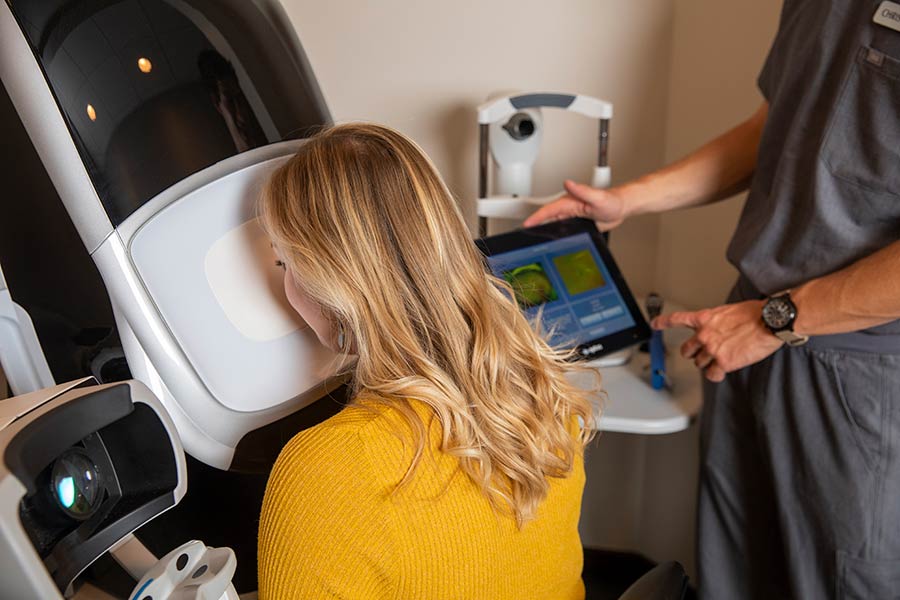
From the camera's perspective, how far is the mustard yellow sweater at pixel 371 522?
2.44 ft

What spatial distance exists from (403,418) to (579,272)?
68cm

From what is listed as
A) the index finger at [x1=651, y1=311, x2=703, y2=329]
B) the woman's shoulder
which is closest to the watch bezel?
the index finger at [x1=651, y1=311, x2=703, y2=329]

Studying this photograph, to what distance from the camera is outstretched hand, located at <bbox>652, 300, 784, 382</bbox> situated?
113cm

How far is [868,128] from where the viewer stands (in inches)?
38.9

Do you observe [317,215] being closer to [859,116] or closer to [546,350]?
[546,350]

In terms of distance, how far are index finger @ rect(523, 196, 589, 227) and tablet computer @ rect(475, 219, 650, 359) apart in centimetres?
3

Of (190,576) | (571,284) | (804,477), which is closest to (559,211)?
(571,284)

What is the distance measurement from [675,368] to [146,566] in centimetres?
103

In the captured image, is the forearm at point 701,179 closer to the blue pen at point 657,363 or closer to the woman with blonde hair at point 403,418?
the blue pen at point 657,363

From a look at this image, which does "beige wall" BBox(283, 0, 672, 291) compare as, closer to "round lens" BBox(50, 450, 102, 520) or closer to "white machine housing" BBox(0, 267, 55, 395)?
"white machine housing" BBox(0, 267, 55, 395)

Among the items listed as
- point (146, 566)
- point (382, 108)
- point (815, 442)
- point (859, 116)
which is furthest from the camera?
point (382, 108)

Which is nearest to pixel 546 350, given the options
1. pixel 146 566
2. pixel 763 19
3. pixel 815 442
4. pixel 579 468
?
pixel 579 468

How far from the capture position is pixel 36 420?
573 millimetres

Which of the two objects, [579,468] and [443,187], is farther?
[579,468]
